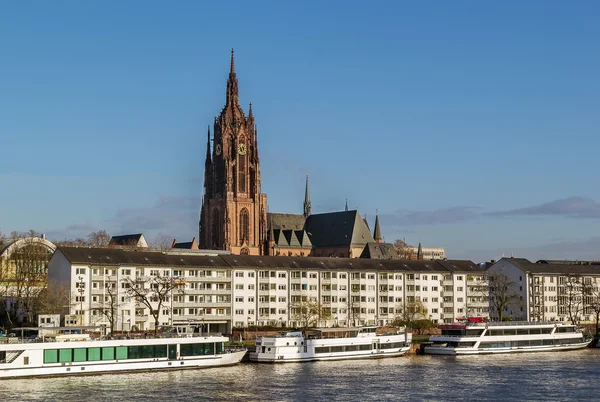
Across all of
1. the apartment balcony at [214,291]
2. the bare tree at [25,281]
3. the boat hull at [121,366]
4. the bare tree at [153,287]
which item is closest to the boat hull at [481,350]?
the boat hull at [121,366]

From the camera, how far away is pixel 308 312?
18788cm

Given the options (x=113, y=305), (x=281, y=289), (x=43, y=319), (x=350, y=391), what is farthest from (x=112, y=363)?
(x=281, y=289)

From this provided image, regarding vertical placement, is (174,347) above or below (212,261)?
below

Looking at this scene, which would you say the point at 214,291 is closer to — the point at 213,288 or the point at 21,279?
the point at 213,288

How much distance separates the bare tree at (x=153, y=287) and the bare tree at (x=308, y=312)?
77.5ft

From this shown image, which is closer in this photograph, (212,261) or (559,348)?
(559,348)

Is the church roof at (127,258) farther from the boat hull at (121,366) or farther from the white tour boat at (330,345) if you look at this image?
the boat hull at (121,366)

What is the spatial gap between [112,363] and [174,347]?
8.43 metres

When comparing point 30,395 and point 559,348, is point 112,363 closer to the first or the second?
point 30,395

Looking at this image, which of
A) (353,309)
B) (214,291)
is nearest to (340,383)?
(214,291)

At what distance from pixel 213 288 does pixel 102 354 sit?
2426 inches

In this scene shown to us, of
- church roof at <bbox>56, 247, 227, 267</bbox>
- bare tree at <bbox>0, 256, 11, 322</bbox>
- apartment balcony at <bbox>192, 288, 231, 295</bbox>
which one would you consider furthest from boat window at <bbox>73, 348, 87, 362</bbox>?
apartment balcony at <bbox>192, 288, 231, 295</bbox>

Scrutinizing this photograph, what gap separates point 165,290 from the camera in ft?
563

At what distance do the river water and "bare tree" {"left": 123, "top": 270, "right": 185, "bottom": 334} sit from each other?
38.1 metres
